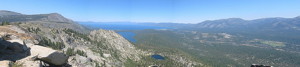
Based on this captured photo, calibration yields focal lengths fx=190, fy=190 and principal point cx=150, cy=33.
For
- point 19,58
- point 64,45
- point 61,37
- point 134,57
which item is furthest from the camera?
point 134,57

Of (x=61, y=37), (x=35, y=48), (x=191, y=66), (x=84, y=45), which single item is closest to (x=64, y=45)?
(x=61, y=37)

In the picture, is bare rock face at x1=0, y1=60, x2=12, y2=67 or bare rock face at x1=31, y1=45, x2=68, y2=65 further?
bare rock face at x1=31, y1=45, x2=68, y2=65

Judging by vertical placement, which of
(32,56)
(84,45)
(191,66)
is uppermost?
(32,56)

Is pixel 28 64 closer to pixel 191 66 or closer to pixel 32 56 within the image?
pixel 32 56

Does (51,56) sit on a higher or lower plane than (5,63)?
higher

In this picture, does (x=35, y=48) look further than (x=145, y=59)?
No

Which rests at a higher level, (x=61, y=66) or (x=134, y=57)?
(x=61, y=66)

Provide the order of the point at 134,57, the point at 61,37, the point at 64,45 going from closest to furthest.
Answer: the point at 64,45
the point at 61,37
the point at 134,57

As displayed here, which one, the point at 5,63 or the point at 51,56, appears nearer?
the point at 5,63

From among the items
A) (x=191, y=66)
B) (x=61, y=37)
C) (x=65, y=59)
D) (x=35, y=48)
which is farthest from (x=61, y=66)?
(x=191, y=66)

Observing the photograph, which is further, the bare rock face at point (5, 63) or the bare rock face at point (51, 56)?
the bare rock face at point (51, 56)
